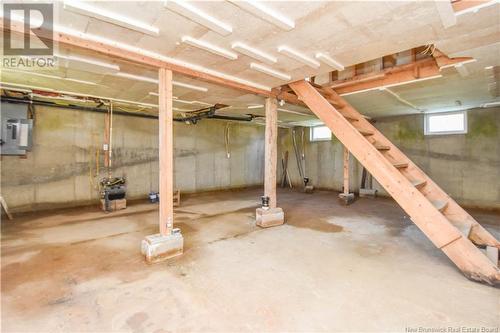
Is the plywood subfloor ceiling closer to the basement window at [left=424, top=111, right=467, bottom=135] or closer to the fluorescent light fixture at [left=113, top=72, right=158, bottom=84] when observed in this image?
the fluorescent light fixture at [left=113, top=72, right=158, bottom=84]

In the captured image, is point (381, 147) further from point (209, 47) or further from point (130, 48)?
point (130, 48)

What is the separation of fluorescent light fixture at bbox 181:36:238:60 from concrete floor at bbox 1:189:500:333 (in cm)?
233

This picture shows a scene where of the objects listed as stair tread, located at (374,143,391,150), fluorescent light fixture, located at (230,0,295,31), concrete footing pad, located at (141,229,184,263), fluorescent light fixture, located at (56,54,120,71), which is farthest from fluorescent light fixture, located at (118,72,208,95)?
stair tread, located at (374,143,391,150)

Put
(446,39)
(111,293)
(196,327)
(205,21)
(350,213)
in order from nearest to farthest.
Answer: (196,327)
(205,21)
(111,293)
(446,39)
(350,213)

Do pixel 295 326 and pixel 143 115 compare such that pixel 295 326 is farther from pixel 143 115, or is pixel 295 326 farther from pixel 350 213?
pixel 143 115

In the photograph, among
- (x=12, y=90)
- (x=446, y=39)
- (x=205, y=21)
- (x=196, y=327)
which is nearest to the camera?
(x=196, y=327)

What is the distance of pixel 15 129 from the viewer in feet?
14.9

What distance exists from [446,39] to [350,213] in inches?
140

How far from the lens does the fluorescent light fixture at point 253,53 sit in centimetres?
240

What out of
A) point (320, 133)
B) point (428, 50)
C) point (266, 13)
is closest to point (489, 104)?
point (428, 50)

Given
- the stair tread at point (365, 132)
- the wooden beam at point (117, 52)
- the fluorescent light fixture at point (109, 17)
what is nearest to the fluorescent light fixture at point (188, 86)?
the wooden beam at point (117, 52)

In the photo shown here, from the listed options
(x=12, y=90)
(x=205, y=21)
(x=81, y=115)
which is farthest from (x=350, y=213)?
(x=12, y=90)

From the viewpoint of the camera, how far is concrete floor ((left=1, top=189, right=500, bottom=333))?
177 cm

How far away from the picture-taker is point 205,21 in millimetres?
1950
